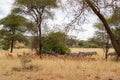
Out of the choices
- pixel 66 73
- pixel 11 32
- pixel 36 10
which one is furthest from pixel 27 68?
pixel 11 32

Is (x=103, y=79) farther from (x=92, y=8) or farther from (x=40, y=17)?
(x=40, y=17)

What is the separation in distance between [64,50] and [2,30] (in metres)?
12.5

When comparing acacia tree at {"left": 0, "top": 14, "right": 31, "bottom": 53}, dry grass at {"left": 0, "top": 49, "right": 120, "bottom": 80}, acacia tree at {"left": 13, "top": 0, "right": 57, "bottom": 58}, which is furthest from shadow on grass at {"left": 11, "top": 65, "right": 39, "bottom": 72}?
acacia tree at {"left": 0, "top": 14, "right": 31, "bottom": 53}

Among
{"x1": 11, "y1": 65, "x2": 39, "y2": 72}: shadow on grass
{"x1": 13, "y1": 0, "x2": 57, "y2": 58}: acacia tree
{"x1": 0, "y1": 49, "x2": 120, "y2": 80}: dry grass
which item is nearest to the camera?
{"x1": 0, "y1": 49, "x2": 120, "y2": 80}: dry grass

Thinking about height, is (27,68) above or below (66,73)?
above

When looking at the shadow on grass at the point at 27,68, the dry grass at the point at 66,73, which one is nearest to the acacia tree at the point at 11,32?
the shadow on grass at the point at 27,68

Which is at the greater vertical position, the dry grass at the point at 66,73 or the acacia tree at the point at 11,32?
the acacia tree at the point at 11,32

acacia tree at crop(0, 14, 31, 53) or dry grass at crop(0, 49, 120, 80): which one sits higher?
acacia tree at crop(0, 14, 31, 53)

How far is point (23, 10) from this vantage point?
2658 centimetres

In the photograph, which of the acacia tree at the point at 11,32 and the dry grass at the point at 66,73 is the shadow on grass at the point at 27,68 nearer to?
the dry grass at the point at 66,73

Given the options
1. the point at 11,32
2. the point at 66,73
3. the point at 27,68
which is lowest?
the point at 66,73

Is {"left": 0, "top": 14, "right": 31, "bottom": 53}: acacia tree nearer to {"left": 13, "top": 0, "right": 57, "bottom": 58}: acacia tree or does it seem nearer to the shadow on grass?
{"left": 13, "top": 0, "right": 57, "bottom": 58}: acacia tree

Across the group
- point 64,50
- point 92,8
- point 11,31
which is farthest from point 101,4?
point 11,31

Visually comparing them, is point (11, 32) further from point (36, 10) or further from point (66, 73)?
point (66, 73)
